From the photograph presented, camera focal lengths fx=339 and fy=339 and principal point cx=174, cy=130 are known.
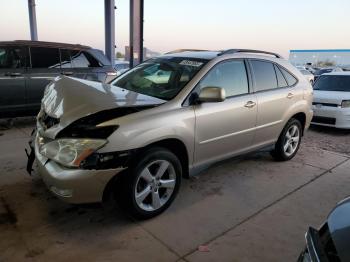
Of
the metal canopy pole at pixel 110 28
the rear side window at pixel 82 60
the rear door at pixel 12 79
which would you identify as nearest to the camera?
the rear door at pixel 12 79

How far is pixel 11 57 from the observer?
22.1 feet

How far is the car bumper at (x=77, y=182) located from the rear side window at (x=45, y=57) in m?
4.61

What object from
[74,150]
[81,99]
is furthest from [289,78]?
[74,150]

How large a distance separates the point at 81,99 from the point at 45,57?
4.46m

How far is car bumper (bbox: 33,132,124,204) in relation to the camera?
116 inches

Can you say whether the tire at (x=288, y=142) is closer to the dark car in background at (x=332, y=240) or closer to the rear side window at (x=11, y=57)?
the dark car in background at (x=332, y=240)

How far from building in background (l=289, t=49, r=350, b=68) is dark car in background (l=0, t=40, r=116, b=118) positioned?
65.6 metres

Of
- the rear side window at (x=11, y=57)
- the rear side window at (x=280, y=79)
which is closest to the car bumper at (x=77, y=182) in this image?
the rear side window at (x=280, y=79)

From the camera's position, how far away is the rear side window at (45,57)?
7.01m

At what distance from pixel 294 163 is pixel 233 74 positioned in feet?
6.84

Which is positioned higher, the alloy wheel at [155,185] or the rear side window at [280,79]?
the rear side window at [280,79]

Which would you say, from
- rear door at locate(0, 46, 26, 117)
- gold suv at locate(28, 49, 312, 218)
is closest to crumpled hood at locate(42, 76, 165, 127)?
gold suv at locate(28, 49, 312, 218)

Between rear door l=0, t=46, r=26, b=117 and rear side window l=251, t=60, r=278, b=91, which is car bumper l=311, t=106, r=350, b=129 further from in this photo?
rear door l=0, t=46, r=26, b=117

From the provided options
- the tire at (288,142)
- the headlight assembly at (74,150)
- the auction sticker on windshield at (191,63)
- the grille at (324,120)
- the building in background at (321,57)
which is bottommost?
the building in background at (321,57)
